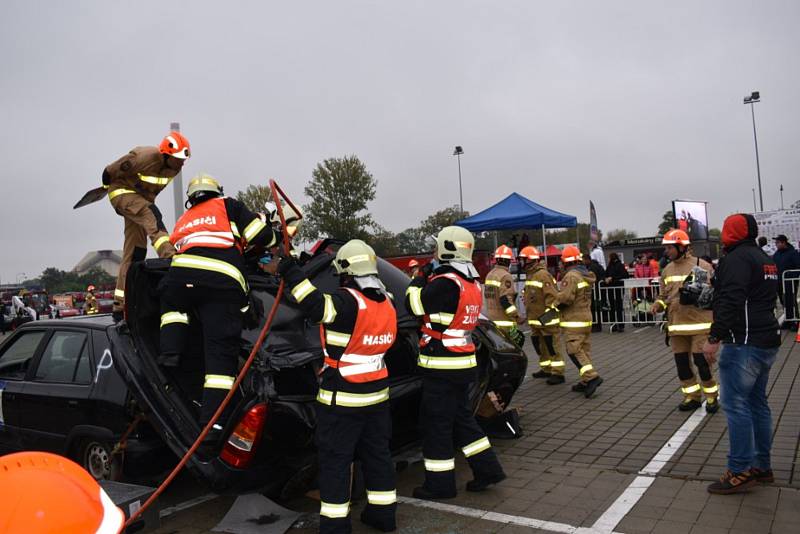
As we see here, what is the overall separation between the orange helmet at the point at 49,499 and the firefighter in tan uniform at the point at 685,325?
6.15 metres

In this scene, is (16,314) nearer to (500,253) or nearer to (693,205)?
(500,253)

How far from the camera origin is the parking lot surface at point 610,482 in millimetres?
4066

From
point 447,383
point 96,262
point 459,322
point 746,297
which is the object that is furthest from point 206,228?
point 96,262

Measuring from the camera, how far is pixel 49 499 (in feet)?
4.11

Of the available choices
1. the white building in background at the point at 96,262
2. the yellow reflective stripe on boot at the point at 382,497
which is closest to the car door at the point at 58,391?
the yellow reflective stripe on boot at the point at 382,497

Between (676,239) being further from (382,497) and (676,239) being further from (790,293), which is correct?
(790,293)

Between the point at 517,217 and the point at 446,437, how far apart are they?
11453 millimetres

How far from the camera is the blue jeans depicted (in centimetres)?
443

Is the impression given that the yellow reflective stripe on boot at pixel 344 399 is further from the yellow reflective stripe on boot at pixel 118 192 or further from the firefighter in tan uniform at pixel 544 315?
the firefighter in tan uniform at pixel 544 315

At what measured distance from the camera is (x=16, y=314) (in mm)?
23438

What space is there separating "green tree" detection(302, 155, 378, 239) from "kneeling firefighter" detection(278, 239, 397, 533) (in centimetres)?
3226

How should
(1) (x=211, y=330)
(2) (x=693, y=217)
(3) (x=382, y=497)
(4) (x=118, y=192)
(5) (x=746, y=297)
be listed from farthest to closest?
(2) (x=693, y=217)
(4) (x=118, y=192)
(5) (x=746, y=297)
(1) (x=211, y=330)
(3) (x=382, y=497)

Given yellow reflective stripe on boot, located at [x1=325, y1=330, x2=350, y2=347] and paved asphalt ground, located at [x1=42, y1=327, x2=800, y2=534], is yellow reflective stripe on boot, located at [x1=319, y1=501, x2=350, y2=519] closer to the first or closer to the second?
paved asphalt ground, located at [x1=42, y1=327, x2=800, y2=534]

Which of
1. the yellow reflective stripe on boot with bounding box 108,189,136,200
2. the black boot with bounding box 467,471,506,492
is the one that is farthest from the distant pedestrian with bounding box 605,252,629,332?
the yellow reflective stripe on boot with bounding box 108,189,136,200
